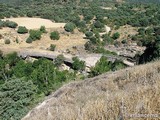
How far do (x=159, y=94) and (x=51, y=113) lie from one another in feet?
10.3

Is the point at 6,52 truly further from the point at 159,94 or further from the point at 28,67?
the point at 159,94

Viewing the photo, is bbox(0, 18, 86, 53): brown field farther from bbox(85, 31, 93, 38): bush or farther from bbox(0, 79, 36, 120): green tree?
bbox(0, 79, 36, 120): green tree

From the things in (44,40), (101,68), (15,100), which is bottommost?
(44,40)

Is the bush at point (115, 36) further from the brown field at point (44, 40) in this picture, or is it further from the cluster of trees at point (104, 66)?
the cluster of trees at point (104, 66)

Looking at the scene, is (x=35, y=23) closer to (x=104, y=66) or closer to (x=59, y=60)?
(x=59, y=60)

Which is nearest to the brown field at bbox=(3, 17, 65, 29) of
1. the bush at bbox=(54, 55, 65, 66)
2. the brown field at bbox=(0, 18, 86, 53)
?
the brown field at bbox=(0, 18, 86, 53)

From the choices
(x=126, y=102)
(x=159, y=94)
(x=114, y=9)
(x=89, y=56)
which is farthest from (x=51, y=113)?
(x=114, y=9)

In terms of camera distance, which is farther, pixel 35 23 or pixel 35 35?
pixel 35 23

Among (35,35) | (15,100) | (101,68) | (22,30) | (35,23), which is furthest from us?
(35,23)

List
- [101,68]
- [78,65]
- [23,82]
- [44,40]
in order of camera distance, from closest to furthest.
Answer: [23,82]
[101,68]
[78,65]
[44,40]

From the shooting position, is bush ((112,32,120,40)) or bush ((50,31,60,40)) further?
bush ((112,32,120,40))

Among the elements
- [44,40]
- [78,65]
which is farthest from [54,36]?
[78,65]

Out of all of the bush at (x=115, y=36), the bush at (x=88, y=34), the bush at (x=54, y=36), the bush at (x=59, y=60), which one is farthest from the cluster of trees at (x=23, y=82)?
the bush at (x=115, y=36)

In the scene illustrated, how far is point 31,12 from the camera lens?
8369 cm
